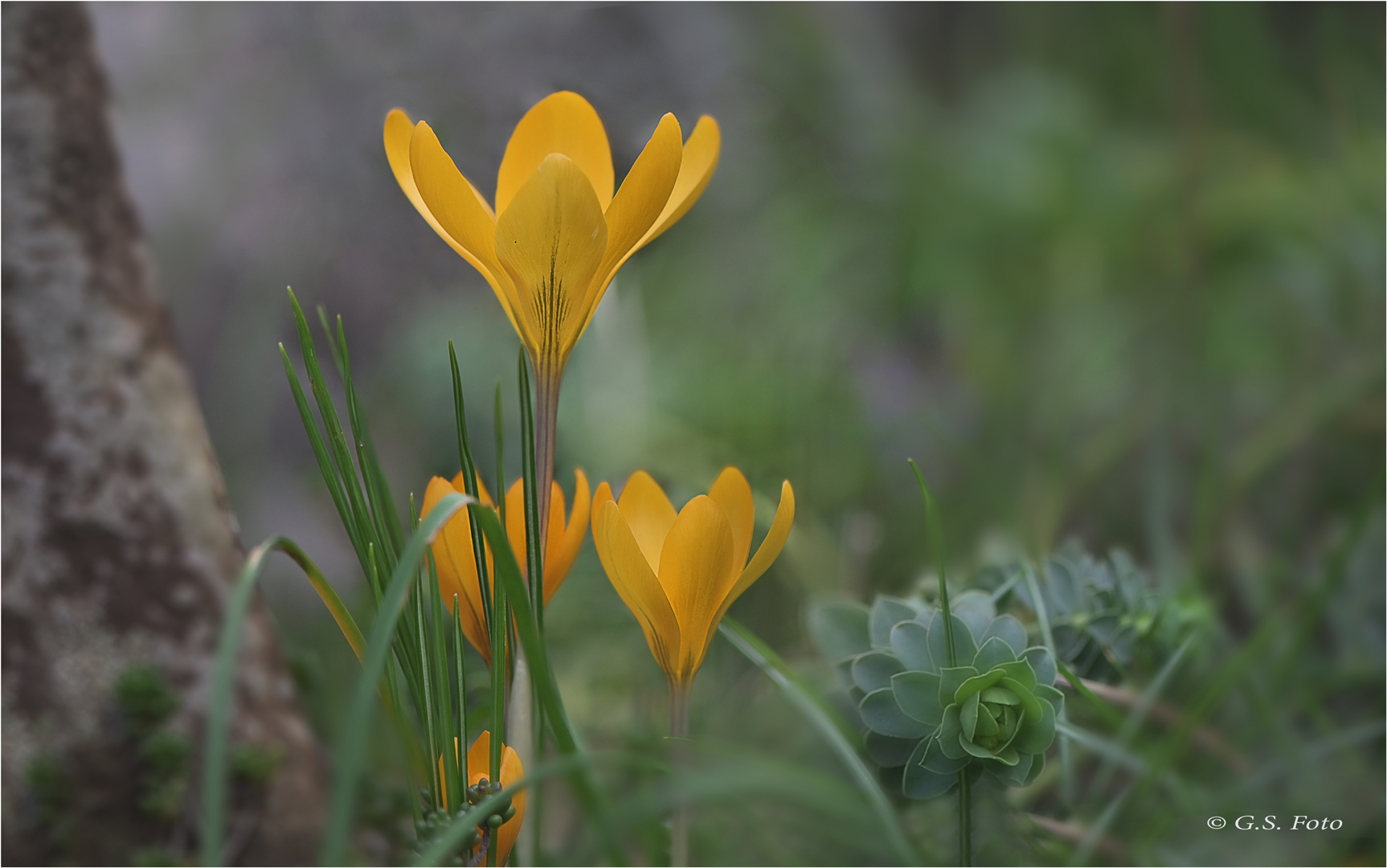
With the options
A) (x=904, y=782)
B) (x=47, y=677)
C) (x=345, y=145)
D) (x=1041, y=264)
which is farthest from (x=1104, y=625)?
(x=345, y=145)

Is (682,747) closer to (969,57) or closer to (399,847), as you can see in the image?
(399,847)

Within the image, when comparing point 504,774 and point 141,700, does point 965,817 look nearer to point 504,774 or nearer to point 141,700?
point 504,774

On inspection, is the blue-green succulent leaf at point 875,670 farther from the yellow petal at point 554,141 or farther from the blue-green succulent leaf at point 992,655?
the yellow petal at point 554,141

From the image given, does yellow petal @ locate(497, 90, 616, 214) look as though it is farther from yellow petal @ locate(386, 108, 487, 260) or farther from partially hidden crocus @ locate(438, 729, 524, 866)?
partially hidden crocus @ locate(438, 729, 524, 866)

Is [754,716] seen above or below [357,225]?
below

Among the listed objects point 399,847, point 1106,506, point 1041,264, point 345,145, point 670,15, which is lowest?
point 399,847

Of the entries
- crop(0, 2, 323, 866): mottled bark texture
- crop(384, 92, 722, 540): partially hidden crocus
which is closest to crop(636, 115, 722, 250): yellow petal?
crop(384, 92, 722, 540): partially hidden crocus

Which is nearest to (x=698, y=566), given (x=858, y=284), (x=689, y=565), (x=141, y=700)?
(x=689, y=565)
